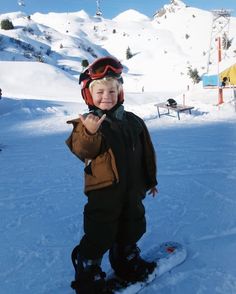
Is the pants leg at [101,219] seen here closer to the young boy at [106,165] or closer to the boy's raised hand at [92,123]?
the young boy at [106,165]

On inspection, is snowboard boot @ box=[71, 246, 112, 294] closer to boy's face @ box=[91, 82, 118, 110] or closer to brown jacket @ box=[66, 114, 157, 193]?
brown jacket @ box=[66, 114, 157, 193]

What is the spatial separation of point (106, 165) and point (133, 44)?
214 ft

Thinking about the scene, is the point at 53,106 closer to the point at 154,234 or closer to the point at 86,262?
the point at 154,234

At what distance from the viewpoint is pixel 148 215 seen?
4.46 metres

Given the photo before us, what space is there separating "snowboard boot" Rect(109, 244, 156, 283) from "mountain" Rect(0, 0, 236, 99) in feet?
68.2

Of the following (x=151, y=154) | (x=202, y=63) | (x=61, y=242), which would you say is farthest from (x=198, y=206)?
(x=202, y=63)

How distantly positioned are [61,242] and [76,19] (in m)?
93.7

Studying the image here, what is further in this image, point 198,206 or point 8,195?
point 8,195

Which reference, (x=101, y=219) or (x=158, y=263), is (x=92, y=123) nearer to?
(x=101, y=219)

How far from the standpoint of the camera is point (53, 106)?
1666cm

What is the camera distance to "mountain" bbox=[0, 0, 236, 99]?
42.5 m

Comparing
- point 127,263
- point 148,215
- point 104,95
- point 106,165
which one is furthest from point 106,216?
point 148,215

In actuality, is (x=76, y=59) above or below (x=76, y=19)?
below

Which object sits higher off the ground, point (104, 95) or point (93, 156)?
point (104, 95)
